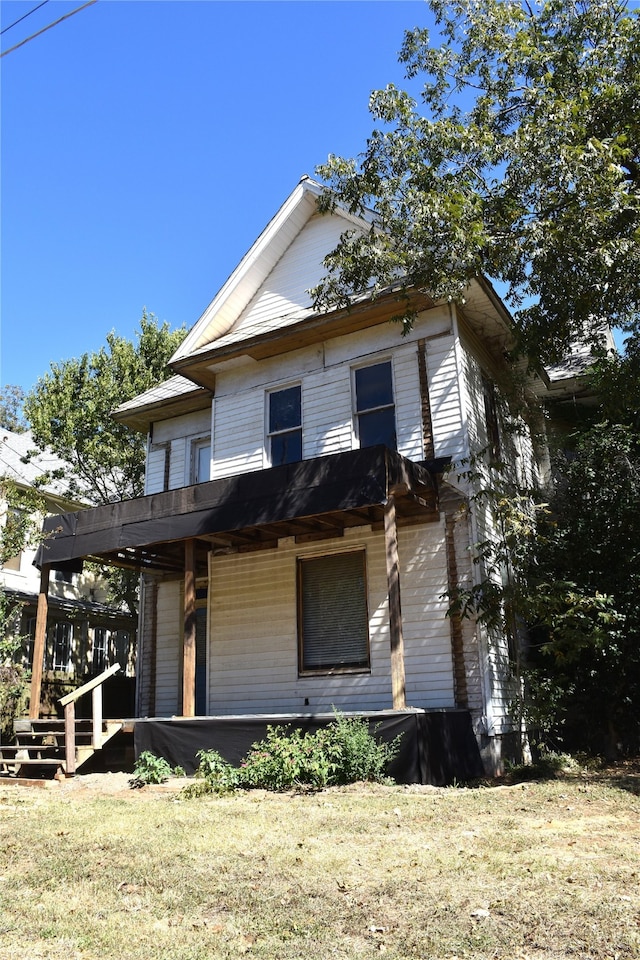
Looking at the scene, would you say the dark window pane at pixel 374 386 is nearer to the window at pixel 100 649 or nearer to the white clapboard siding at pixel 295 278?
the white clapboard siding at pixel 295 278

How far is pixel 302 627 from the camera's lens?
13.2 m

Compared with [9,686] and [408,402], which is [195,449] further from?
[9,686]

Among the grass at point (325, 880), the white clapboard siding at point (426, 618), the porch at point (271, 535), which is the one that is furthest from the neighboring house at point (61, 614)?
the grass at point (325, 880)

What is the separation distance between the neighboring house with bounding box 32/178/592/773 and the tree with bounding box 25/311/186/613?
22.2ft

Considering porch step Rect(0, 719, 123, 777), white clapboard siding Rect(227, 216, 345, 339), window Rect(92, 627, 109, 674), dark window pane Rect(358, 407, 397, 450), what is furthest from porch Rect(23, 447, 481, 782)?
window Rect(92, 627, 109, 674)

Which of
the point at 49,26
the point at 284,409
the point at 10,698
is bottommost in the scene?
the point at 10,698

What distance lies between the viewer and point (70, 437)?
22500 mm

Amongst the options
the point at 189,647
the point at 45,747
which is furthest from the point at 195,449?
the point at 45,747

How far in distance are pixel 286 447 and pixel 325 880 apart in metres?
9.92

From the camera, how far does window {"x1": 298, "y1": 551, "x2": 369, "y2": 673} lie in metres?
12.6

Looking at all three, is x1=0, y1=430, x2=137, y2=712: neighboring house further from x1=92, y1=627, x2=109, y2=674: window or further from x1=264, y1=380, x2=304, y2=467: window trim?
x1=264, y1=380, x2=304, y2=467: window trim

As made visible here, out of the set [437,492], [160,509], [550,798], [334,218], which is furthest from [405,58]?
[550,798]

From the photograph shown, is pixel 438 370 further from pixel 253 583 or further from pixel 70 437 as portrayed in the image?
pixel 70 437

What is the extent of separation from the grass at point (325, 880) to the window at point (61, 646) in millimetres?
15520
